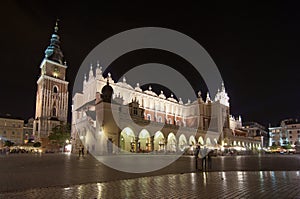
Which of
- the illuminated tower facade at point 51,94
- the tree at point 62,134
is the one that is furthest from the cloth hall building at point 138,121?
the illuminated tower facade at point 51,94

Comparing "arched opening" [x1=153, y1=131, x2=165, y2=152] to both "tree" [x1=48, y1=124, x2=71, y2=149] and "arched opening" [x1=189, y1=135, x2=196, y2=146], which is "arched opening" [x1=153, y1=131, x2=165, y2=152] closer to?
"arched opening" [x1=189, y1=135, x2=196, y2=146]

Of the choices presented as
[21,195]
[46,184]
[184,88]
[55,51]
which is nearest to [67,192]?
[21,195]

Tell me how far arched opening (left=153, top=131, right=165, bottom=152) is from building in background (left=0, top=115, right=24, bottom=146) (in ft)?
190

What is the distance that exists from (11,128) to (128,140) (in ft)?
202

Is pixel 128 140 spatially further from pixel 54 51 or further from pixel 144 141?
pixel 54 51

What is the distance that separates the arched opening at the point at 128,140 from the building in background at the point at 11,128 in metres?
58.2

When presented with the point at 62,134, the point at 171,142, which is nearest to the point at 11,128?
the point at 62,134

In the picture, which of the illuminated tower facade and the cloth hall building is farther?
the illuminated tower facade

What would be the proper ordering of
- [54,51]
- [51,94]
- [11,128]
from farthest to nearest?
[54,51], [11,128], [51,94]

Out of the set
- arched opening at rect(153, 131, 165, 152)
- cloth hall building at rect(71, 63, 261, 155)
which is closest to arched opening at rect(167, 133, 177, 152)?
cloth hall building at rect(71, 63, 261, 155)

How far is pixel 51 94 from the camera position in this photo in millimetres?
81938

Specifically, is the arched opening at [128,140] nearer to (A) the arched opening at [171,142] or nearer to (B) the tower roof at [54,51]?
(A) the arched opening at [171,142]

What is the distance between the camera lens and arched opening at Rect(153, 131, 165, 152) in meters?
48.9

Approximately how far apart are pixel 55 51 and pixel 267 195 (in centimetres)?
9367
